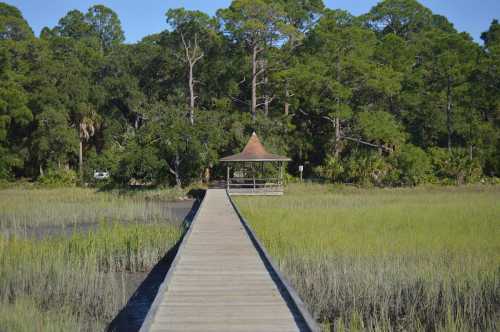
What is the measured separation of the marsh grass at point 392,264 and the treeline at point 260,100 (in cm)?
1406

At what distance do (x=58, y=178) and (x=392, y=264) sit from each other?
2709 cm

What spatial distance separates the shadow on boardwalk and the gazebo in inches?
613

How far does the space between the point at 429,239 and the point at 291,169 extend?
A: 26492 millimetres

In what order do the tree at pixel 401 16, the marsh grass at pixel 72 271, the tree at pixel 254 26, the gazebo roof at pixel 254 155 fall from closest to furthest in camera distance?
the marsh grass at pixel 72 271 < the gazebo roof at pixel 254 155 < the tree at pixel 254 26 < the tree at pixel 401 16

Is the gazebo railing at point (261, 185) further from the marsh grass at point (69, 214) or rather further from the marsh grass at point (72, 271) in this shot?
the marsh grass at point (72, 271)

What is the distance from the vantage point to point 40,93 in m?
34.3

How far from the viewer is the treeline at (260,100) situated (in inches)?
1238

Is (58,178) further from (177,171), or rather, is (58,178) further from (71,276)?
(71,276)

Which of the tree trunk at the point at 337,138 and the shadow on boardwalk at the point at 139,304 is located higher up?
the tree trunk at the point at 337,138

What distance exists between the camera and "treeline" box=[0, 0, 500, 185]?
31.4 meters

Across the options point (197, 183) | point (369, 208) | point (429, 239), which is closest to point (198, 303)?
point (429, 239)

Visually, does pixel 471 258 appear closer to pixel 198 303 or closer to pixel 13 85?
pixel 198 303

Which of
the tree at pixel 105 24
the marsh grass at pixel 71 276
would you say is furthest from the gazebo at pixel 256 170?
the tree at pixel 105 24

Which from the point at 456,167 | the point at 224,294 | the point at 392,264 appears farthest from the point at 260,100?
the point at 224,294
